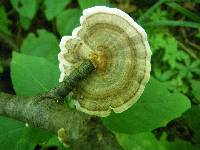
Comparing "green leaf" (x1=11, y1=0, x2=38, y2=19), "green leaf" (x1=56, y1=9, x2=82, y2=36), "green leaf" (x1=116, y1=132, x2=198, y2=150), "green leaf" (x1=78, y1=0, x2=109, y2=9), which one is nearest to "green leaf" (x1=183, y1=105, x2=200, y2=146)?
"green leaf" (x1=116, y1=132, x2=198, y2=150)

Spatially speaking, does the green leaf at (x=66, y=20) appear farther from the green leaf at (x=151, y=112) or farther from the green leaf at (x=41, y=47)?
the green leaf at (x=151, y=112)

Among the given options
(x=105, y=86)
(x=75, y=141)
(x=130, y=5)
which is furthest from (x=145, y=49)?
(x=130, y=5)

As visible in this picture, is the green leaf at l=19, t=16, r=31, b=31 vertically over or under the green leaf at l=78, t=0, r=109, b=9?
under

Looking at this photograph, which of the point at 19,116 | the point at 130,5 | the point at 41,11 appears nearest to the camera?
the point at 19,116

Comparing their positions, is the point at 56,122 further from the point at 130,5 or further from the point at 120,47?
the point at 130,5

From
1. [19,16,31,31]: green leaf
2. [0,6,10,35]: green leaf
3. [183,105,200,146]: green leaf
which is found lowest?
[183,105,200,146]: green leaf

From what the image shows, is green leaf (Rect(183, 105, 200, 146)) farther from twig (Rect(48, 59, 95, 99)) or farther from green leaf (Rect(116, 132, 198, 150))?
twig (Rect(48, 59, 95, 99))

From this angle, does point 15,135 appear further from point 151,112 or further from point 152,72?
point 152,72
